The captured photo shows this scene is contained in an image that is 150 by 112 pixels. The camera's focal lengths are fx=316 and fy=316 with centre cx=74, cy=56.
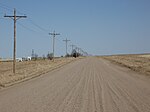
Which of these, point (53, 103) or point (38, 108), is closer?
point (38, 108)

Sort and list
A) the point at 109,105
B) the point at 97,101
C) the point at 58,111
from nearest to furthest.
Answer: the point at 58,111, the point at 109,105, the point at 97,101

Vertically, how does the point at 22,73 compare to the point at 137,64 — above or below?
below

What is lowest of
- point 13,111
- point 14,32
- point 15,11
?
point 13,111

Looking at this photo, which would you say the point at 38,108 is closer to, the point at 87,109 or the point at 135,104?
the point at 87,109

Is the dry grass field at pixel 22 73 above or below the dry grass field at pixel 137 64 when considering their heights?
below

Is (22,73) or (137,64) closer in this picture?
(22,73)

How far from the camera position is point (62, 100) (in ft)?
38.5

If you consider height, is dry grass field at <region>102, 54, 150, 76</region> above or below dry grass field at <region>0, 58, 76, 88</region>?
above

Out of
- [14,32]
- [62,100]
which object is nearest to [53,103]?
[62,100]

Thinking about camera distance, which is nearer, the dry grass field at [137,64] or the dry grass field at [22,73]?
the dry grass field at [22,73]

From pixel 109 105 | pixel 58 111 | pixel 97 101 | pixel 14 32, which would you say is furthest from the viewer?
pixel 14 32

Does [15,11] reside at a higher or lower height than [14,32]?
higher

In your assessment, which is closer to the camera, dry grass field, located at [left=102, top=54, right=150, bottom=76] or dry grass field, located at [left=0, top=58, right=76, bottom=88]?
dry grass field, located at [left=0, top=58, right=76, bottom=88]

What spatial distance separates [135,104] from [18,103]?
13.2 ft
